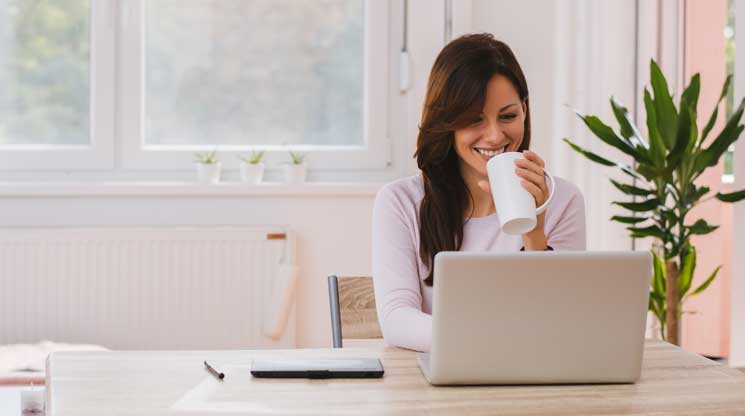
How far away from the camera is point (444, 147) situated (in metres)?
1.83

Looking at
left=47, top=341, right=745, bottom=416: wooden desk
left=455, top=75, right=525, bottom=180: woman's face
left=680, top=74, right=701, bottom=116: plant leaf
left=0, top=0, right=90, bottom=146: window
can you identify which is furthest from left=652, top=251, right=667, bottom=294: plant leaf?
left=0, top=0, right=90, bottom=146: window

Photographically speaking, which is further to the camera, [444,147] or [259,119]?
[259,119]

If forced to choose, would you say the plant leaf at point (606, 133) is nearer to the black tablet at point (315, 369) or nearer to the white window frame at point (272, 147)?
the white window frame at point (272, 147)

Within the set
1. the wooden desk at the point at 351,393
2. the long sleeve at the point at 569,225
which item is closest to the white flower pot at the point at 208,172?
the long sleeve at the point at 569,225

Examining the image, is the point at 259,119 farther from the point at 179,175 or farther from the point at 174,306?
the point at 174,306

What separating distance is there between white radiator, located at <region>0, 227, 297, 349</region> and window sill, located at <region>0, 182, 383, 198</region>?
134 millimetres

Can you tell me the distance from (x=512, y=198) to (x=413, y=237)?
0.55 metres

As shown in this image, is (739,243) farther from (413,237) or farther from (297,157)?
(297,157)

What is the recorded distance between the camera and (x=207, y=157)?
3.37 m

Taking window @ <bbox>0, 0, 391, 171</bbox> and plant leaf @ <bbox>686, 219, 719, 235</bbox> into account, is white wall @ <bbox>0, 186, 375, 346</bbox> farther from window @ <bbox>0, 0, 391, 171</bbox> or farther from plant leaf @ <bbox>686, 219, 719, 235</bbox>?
plant leaf @ <bbox>686, 219, 719, 235</bbox>

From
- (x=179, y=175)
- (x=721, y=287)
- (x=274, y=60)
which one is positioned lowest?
(x=721, y=287)

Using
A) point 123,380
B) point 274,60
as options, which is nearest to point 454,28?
point 274,60

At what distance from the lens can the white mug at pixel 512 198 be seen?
1.24 meters

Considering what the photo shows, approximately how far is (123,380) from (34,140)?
245 centimetres
